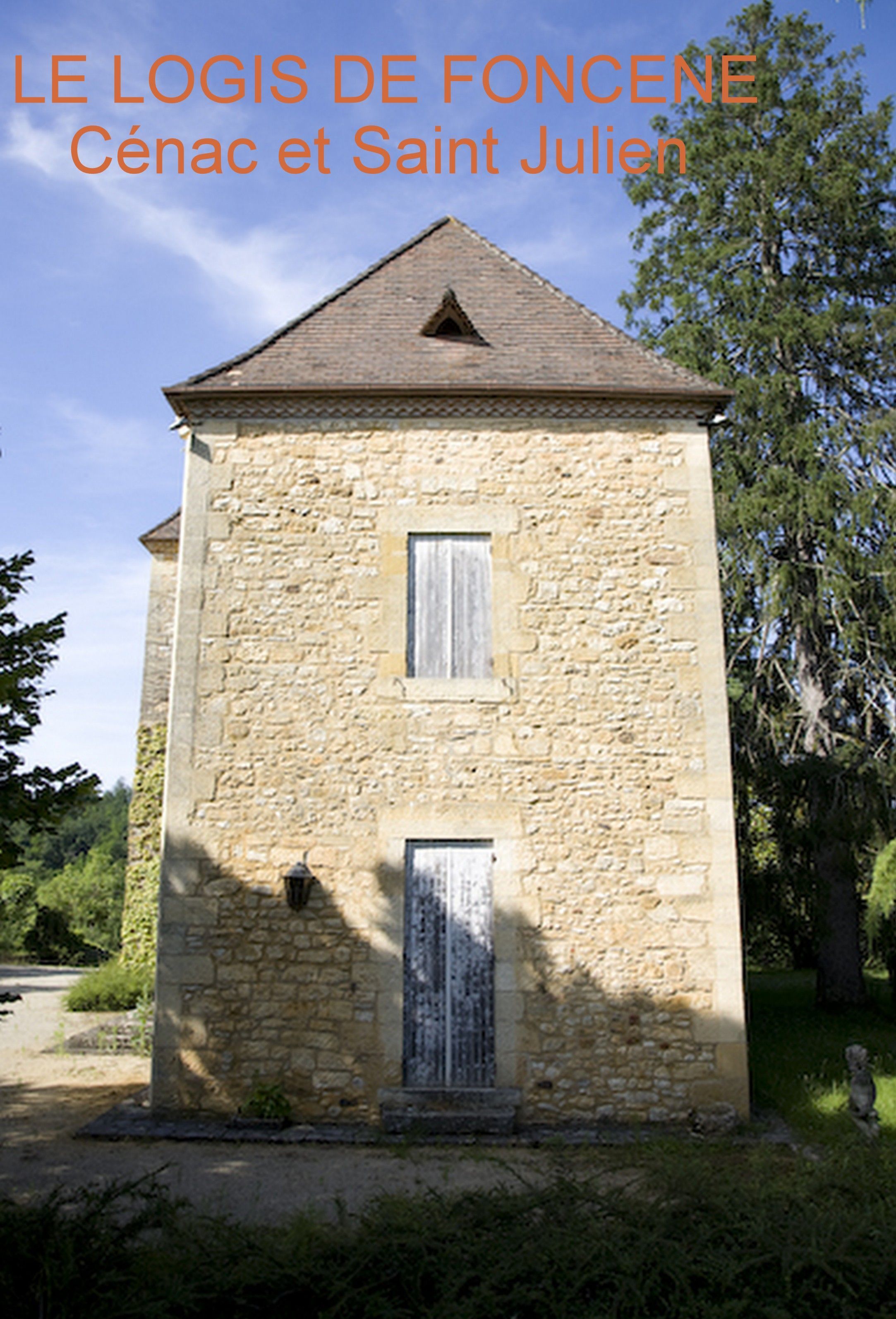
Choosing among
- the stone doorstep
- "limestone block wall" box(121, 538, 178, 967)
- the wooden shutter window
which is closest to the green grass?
the stone doorstep

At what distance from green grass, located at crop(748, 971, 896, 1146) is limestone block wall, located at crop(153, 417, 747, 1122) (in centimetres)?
74

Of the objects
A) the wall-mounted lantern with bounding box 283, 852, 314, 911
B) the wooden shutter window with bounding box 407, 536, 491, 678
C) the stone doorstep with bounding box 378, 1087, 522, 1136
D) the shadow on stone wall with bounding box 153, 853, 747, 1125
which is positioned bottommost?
the stone doorstep with bounding box 378, 1087, 522, 1136

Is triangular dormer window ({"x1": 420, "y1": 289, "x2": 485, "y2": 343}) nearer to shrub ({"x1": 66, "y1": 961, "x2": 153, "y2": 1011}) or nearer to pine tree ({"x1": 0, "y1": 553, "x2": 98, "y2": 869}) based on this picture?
pine tree ({"x1": 0, "y1": 553, "x2": 98, "y2": 869})

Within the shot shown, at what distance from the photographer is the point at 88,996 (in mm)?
12359

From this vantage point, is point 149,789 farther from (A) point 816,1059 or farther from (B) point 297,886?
(A) point 816,1059

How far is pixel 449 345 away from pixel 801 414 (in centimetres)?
630

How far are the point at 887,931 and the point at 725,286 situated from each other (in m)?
8.68

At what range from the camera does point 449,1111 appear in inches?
277

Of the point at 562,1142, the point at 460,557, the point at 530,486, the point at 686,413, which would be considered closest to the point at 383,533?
the point at 460,557

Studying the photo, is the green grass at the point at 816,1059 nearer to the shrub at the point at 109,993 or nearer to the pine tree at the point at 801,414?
the pine tree at the point at 801,414

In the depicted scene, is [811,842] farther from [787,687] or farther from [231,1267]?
[231,1267]

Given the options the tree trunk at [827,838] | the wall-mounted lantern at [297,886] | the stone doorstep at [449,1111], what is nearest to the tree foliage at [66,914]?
the wall-mounted lantern at [297,886]

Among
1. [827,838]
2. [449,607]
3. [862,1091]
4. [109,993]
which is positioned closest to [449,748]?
[449,607]

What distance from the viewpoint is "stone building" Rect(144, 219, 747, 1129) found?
7254 millimetres
